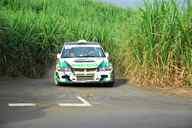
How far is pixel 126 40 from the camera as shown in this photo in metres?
25.8

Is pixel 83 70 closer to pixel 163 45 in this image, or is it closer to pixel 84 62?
pixel 84 62

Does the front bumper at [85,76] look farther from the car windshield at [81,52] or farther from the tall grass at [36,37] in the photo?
the tall grass at [36,37]

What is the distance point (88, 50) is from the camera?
83.3 ft

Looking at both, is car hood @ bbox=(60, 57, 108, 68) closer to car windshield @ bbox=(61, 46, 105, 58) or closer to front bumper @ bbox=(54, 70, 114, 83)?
front bumper @ bbox=(54, 70, 114, 83)

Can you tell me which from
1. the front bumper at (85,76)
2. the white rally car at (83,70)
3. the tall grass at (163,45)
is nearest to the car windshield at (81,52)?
the white rally car at (83,70)

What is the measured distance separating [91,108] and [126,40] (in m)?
9.79

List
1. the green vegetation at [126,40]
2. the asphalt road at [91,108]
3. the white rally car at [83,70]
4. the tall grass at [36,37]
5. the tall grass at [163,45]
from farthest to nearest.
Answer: the tall grass at [36,37] < the white rally car at [83,70] < the green vegetation at [126,40] < the tall grass at [163,45] < the asphalt road at [91,108]

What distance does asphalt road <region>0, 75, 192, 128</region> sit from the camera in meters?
13.2

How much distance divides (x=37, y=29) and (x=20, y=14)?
6.20 ft

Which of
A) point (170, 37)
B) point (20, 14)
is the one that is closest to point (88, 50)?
point (170, 37)

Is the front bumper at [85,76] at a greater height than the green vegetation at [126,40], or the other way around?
the green vegetation at [126,40]

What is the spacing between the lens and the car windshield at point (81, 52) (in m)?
24.8

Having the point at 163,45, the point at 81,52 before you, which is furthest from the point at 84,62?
the point at 163,45

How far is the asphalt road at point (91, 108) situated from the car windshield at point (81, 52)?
1901 mm
